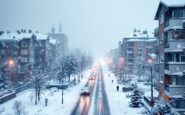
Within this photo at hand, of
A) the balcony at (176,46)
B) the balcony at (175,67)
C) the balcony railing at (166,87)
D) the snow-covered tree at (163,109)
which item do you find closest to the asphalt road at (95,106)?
the balcony railing at (166,87)

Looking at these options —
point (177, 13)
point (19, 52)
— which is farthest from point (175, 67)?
point (19, 52)

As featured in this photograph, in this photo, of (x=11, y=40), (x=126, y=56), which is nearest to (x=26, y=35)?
(x=11, y=40)

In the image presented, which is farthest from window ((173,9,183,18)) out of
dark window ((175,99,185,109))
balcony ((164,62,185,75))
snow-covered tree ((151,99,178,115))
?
snow-covered tree ((151,99,178,115))

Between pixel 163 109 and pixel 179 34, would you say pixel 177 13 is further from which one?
pixel 163 109

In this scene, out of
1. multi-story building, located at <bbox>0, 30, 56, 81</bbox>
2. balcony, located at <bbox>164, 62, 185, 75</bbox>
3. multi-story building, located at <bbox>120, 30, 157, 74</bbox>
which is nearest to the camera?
balcony, located at <bbox>164, 62, 185, 75</bbox>

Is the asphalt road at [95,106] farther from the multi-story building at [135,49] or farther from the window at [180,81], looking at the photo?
the multi-story building at [135,49]

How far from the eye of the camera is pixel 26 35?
12194cm

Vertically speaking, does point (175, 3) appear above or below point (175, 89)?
above

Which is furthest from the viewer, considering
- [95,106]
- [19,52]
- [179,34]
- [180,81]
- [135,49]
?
[135,49]

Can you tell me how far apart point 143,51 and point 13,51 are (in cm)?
5320

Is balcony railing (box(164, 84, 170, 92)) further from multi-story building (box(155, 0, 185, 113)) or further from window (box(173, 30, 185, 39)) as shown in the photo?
window (box(173, 30, 185, 39))

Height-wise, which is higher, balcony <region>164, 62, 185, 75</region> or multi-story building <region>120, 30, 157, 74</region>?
multi-story building <region>120, 30, 157, 74</region>

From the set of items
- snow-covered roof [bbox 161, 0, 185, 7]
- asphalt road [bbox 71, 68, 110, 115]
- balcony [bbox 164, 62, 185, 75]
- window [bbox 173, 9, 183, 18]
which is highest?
snow-covered roof [bbox 161, 0, 185, 7]

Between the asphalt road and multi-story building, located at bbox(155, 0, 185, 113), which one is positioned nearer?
multi-story building, located at bbox(155, 0, 185, 113)
